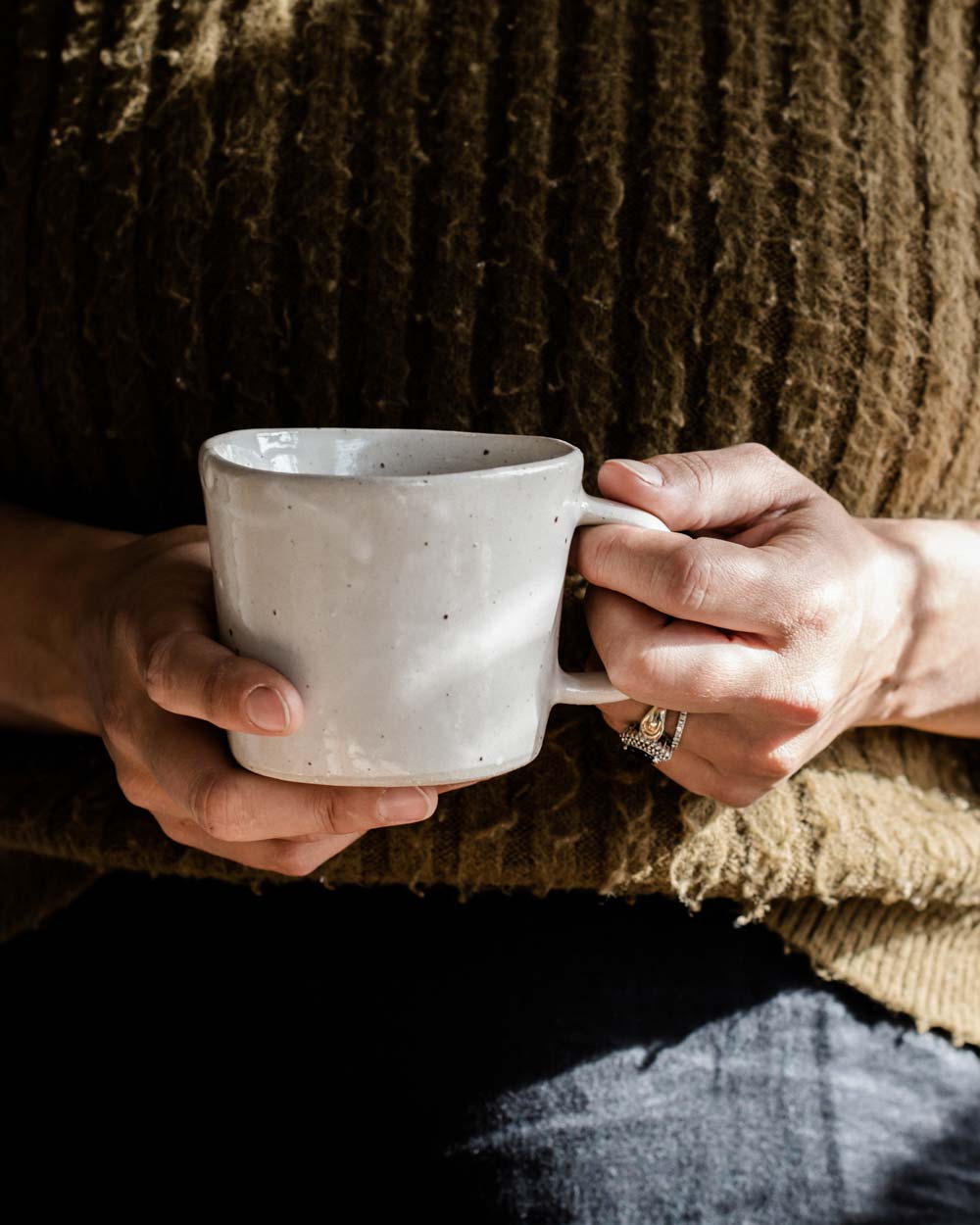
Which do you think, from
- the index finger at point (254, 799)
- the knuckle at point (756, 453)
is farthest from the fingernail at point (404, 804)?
the knuckle at point (756, 453)

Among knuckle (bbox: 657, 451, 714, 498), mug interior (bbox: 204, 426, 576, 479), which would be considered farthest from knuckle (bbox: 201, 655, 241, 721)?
knuckle (bbox: 657, 451, 714, 498)

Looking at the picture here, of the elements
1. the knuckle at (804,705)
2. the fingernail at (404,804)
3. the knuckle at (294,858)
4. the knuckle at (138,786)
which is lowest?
the knuckle at (294,858)

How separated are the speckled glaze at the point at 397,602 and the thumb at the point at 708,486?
0.03 meters

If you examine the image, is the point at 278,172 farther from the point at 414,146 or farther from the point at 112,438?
the point at 112,438

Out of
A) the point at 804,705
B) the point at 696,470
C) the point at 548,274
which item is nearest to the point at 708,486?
the point at 696,470

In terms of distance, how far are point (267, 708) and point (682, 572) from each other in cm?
18

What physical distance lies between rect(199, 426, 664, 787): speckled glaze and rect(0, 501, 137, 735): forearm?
234 mm

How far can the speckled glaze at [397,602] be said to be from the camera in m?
0.44

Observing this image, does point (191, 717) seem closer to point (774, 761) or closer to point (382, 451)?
point (382, 451)

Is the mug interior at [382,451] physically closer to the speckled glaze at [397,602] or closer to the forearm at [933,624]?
the speckled glaze at [397,602]

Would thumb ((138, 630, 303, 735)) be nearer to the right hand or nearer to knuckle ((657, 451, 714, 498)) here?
Answer: the right hand

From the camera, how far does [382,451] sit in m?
0.57

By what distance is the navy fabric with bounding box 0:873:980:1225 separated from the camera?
75 centimetres

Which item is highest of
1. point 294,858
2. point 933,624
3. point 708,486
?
point 708,486
